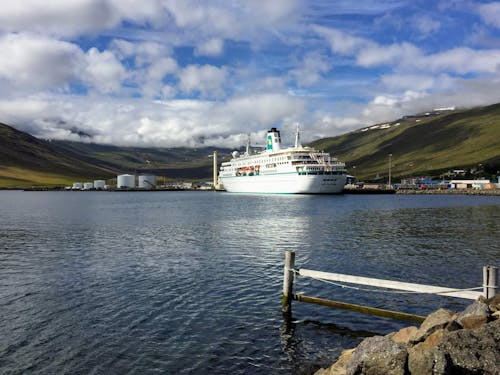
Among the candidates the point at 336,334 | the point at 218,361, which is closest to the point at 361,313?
the point at 336,334

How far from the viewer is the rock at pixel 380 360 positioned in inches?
455

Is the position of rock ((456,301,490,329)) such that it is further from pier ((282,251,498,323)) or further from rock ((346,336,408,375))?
rock ((346,336,408,375))

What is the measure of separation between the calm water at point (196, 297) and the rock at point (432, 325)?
156 inches

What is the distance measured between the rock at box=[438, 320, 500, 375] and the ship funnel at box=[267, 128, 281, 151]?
580 feet

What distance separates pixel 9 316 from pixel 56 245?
2576 cm

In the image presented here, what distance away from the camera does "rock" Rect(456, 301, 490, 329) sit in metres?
14.1

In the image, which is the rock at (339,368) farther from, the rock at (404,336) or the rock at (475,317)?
the rock at (475,317)

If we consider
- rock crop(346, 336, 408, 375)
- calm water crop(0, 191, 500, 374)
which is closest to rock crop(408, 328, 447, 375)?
rock crop(346, 336, 408, 375)

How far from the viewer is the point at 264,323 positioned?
2095 centimetres

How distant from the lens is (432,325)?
47.2ft

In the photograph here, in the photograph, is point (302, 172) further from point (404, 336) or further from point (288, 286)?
point (404, 336)

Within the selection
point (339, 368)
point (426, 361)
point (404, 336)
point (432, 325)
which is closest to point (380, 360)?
point (426, 361)

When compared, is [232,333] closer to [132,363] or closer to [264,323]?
[264,323]

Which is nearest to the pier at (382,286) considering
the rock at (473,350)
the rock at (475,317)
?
the rock at (475,317)
